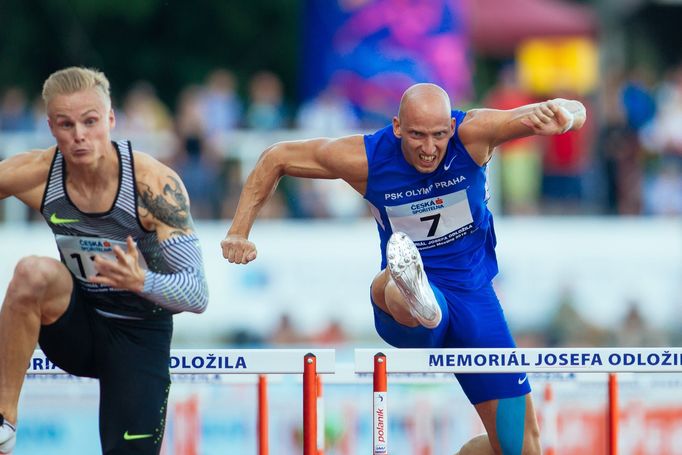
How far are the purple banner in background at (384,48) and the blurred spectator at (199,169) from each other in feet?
5.36

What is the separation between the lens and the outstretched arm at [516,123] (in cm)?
628

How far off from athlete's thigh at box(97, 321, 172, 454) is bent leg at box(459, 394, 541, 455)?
1617mm

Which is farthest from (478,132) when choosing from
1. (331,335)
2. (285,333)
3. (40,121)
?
(40,121)

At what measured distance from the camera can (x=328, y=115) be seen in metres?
14.2

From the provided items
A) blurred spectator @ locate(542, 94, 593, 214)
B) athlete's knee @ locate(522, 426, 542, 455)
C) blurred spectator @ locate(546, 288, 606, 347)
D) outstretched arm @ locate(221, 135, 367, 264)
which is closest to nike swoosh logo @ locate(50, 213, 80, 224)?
outstretched arm @ locate(221, 135, 367, 264)

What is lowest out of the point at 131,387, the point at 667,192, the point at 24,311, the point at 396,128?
the point at 131,387

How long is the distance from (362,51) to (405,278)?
8.38 meters

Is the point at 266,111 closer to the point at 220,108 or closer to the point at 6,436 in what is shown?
the point at 220,108

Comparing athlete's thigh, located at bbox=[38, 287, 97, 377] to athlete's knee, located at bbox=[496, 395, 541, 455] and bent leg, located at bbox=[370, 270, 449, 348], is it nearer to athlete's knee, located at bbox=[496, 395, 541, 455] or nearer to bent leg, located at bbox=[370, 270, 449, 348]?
bent leg, located at bbox=[370, 270, 449, 348]

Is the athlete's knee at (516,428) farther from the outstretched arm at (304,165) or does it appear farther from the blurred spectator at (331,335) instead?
the blurred spectator at (331,335)

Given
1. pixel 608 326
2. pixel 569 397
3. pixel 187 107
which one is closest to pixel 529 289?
pixel 608 326

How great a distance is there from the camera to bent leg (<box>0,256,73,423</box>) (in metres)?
5.80

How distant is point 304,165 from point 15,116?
28.0ft

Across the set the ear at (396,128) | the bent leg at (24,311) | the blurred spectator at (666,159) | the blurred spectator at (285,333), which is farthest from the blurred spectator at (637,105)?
the bent leg at (24,311)
